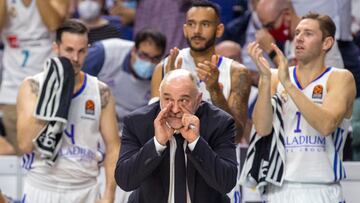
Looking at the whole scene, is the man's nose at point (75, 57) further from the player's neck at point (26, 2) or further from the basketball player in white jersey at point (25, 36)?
the player's neck at point (26, 2)

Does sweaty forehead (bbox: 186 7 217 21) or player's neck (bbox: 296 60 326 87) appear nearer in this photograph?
player's neck (bbox: 296 60 326 87)

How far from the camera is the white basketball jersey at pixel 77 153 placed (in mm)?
8711

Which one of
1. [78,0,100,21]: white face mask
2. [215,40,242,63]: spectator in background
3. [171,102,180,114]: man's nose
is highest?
[78,0,100,21]: white face mask

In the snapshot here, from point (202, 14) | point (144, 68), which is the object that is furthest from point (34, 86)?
point (144, 68)

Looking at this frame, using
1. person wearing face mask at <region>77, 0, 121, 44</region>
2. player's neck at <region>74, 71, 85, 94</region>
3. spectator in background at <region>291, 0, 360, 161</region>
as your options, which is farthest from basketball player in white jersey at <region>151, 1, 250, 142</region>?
Answer: person wearing face mask at <region>77, 0, 121, 44</region>

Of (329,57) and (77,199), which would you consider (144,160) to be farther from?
(329,57)

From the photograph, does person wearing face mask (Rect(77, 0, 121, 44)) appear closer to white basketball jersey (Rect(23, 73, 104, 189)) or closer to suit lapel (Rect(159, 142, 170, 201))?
white basketball jersey (Rect(23, 73, 104, 189))

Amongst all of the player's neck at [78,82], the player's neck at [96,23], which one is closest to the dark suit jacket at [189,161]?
the player's neck at [78,82]

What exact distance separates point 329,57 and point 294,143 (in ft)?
7.46

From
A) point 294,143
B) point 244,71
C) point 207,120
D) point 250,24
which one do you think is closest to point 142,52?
point 250,24

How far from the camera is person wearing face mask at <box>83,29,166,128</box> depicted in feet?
35.3

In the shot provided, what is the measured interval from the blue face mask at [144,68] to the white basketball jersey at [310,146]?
8.57 ft

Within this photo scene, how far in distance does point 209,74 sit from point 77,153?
1.29 m

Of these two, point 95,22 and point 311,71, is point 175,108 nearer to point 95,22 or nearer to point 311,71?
point 311,71
